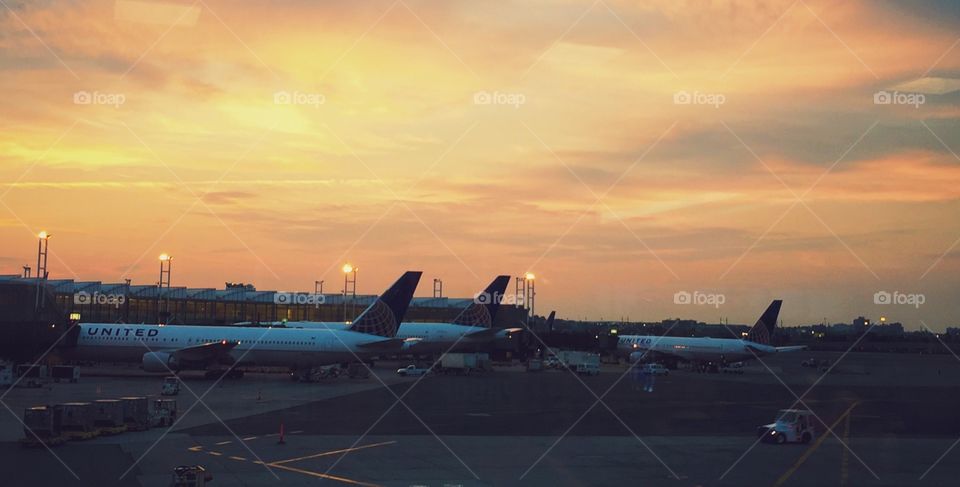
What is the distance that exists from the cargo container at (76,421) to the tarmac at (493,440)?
1.93ft

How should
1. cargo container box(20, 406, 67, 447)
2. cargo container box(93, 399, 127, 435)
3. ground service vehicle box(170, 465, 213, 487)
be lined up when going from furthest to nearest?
cargo container box(93, 399, 127, 435) < cargo container box(20, 406, 67, 447) < ground service vehicle box(170, 465, 213, 487)

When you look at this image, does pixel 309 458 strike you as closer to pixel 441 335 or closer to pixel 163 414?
pixel 163 414

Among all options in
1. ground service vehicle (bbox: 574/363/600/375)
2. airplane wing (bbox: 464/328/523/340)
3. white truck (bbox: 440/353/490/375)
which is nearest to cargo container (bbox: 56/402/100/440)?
white truck (bbox: 440/353/490/375)

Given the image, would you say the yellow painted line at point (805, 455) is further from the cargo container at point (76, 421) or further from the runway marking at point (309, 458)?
the cargo container at point (76, 421)

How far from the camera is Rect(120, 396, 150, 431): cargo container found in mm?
33094

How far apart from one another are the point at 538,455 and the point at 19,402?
2735cm

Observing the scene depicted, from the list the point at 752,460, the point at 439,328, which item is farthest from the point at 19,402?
the point at 439,328

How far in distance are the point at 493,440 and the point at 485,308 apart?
5810cm

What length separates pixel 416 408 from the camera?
44.2m

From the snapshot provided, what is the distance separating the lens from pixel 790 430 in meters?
33.0

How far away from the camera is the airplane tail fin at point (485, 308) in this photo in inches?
3548

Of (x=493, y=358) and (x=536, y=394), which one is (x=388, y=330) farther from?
(x=493, y=358)

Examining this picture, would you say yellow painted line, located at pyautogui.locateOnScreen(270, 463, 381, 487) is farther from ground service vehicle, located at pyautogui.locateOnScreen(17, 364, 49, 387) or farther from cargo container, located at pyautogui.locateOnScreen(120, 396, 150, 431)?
ground service vehicle, located at pyautogui.locateOnScreen(17, 364, 49, 387)

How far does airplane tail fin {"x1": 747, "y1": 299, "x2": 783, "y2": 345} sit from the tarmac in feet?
133
